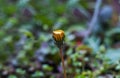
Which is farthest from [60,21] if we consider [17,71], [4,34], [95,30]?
[17,71]

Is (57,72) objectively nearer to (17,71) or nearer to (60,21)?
(17,71)

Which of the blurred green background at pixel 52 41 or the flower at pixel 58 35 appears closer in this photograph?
the flower at pixel 58 35

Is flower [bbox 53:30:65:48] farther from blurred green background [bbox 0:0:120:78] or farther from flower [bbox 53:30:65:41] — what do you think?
blurred green background [bbox 0:0:120:78]

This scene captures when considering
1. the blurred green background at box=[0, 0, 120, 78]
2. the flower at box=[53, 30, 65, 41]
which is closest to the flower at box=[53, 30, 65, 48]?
the flower at box=[53, 30, 65, 41]

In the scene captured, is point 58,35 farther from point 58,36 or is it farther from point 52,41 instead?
point 52,41

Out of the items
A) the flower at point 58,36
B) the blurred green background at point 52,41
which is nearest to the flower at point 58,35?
the flower at point 58,36

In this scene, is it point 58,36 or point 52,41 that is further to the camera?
point 52,41

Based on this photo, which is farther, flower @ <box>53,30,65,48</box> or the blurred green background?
the blurred green background

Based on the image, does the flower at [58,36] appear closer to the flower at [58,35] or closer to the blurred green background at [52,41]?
the flower at [58,35]

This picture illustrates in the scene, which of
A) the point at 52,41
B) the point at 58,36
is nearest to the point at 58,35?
the point at 58,36
